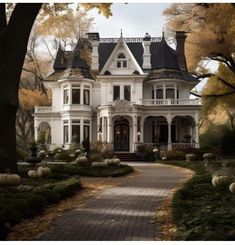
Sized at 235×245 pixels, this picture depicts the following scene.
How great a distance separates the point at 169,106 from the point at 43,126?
16310mm

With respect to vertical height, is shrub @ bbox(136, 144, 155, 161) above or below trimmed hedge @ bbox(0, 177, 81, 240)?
above

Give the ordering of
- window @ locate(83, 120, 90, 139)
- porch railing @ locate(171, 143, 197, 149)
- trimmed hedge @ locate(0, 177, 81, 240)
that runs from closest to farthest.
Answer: trimmed hedge @ locate(0, 177, 81, 240), porch railing @ locate(171, 143, 197, 149), window @ locate(83, 120, 90, 139)

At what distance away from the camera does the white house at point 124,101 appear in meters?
40.8

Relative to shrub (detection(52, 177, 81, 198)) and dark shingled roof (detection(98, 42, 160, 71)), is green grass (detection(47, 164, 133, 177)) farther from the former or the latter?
dark shingled roof (detection(98, 42, 160, 71))

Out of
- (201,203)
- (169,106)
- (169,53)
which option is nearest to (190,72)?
(169,53)

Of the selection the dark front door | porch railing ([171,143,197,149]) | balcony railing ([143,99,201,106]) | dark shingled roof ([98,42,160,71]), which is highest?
dark shingled roof ([98,42,160,71])

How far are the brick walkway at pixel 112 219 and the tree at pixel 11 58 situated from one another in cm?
414

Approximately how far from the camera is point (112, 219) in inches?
344

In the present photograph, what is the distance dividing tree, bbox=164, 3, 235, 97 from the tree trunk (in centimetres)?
1836

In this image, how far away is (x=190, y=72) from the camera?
156 feet

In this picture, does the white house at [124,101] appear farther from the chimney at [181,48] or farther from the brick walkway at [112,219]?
the brick walkway at [112,219]

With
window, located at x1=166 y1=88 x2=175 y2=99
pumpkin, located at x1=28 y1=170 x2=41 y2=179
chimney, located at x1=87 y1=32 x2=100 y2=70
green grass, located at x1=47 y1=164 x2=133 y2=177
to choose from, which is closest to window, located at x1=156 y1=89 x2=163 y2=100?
window, located at x1=166 y1=88 x2=175 y2=99

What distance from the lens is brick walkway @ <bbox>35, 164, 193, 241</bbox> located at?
7238 mm

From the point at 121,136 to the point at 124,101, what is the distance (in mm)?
3619
